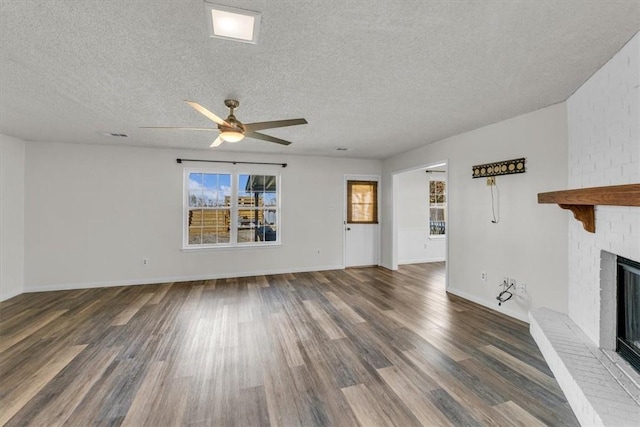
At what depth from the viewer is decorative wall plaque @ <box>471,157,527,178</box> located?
315 cm

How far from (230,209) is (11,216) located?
3268 millimetres

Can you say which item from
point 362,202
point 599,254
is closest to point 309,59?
point 599,254

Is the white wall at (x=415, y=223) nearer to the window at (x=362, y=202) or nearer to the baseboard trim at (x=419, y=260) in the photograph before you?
the baseboard trim at (x=419, y=260)

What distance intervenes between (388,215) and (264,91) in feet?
13.9

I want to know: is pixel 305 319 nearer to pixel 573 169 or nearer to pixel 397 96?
pixel 397 96

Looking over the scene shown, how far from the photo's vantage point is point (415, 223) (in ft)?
21.8

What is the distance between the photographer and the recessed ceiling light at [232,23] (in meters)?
1.47

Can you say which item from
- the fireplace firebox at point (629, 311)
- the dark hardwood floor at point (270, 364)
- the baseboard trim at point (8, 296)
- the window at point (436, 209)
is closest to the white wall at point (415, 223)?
the window at point (436, 209)

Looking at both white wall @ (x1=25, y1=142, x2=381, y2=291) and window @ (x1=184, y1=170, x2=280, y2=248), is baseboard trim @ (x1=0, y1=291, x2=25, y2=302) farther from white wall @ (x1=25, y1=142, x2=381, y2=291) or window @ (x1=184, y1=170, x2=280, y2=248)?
window @ (x1=184, y1=170, x2=280, y2=248)

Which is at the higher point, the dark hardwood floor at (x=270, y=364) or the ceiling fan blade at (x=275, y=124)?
the ceiling fan blade at (x=275, y=124)

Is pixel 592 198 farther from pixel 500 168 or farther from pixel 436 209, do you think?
pixel 436 209

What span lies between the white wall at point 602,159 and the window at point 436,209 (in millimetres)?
4162

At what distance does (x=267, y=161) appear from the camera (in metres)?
5.43

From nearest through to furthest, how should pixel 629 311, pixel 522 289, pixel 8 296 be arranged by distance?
pixel 629 311
pixel 522 289
pixel 8 296
